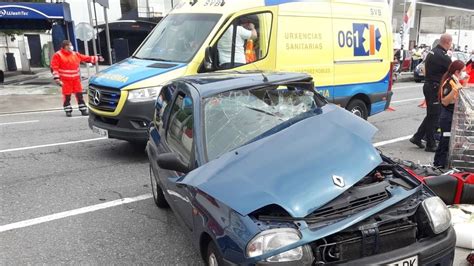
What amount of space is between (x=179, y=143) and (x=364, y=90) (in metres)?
5.27

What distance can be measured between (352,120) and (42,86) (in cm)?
1795

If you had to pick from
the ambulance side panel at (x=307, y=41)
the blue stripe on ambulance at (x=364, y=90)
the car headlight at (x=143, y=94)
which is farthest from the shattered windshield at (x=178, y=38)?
the blue stripe on ambulance at (x=364, y=90)

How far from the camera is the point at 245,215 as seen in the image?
246 centimetres

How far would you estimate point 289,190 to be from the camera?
8.46ft

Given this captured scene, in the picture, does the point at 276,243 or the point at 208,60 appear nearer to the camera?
the point at 276,243

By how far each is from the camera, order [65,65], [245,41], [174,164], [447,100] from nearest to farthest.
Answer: [174,164], [447,100], [245,41], [65,65]

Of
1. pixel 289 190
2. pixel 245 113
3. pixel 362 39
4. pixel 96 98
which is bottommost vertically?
pixel 289 190

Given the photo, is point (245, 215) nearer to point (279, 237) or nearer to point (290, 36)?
point (279, 237)

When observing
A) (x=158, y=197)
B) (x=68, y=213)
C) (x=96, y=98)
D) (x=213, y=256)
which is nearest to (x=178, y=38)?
(x=96, y=98)

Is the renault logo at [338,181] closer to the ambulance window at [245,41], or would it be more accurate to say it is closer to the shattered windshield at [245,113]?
the shattered windshield at [245,113]

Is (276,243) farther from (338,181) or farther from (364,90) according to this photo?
(364,90)

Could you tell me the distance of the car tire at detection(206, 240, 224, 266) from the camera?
2613mm

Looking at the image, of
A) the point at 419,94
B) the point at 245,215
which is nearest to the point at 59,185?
the point at 245,215

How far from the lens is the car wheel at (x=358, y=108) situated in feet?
25.7
